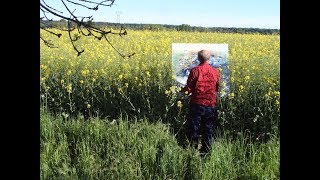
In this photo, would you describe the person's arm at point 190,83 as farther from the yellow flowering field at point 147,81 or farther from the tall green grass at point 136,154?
the tall green grass at point 136,154

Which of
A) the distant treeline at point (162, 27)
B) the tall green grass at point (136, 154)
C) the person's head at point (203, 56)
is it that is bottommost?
the tall green grass at point (136, 154)

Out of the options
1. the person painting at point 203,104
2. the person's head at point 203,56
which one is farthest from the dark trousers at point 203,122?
the person's head at point 203,56

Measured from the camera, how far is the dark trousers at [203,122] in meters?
2.16

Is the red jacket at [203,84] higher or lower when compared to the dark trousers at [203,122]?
higher

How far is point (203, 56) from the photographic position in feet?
6.89

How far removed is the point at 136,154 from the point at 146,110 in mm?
194

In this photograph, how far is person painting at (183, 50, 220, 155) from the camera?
6.98ft

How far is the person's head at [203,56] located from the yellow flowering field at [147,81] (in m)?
0.06

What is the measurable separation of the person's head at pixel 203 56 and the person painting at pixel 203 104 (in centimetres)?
4

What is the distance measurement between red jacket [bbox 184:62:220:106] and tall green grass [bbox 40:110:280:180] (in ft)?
0.54
